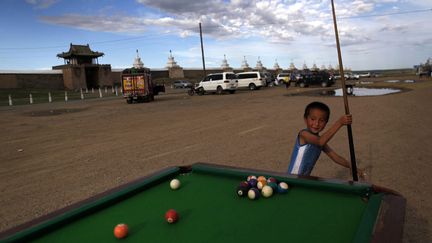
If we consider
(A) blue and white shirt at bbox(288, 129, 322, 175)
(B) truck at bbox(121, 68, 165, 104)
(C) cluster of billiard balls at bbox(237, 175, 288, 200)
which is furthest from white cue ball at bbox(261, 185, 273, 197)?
(B) truck at bbox(121, 68, 165, 104)

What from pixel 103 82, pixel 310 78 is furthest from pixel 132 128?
pixel 103 82

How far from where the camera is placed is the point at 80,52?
55.8 metres

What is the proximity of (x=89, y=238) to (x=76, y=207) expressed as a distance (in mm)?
380

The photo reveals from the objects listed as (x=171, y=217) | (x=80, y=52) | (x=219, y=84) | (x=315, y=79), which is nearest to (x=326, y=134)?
(x=171, y=217)

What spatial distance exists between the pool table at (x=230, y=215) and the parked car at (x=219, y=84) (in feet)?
86.5

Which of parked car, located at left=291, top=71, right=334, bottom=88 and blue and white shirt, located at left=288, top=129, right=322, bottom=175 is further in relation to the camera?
parked car, located at left=291, top=71, right=334, bottom=88

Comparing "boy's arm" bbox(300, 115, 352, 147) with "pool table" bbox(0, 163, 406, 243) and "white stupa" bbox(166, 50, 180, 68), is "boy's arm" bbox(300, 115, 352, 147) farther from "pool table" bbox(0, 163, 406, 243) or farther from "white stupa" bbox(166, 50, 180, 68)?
"white stupa" bbox(166, 50, 180, 68)

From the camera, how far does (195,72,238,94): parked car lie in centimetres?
2891

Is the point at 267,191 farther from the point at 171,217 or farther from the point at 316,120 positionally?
the point at 316,120

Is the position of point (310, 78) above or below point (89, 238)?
above

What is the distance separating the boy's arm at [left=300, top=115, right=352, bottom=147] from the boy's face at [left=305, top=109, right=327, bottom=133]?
9cm

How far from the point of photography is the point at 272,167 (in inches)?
227

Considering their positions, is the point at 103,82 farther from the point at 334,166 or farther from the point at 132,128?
the point at 334,166

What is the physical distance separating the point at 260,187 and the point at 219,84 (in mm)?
26832
